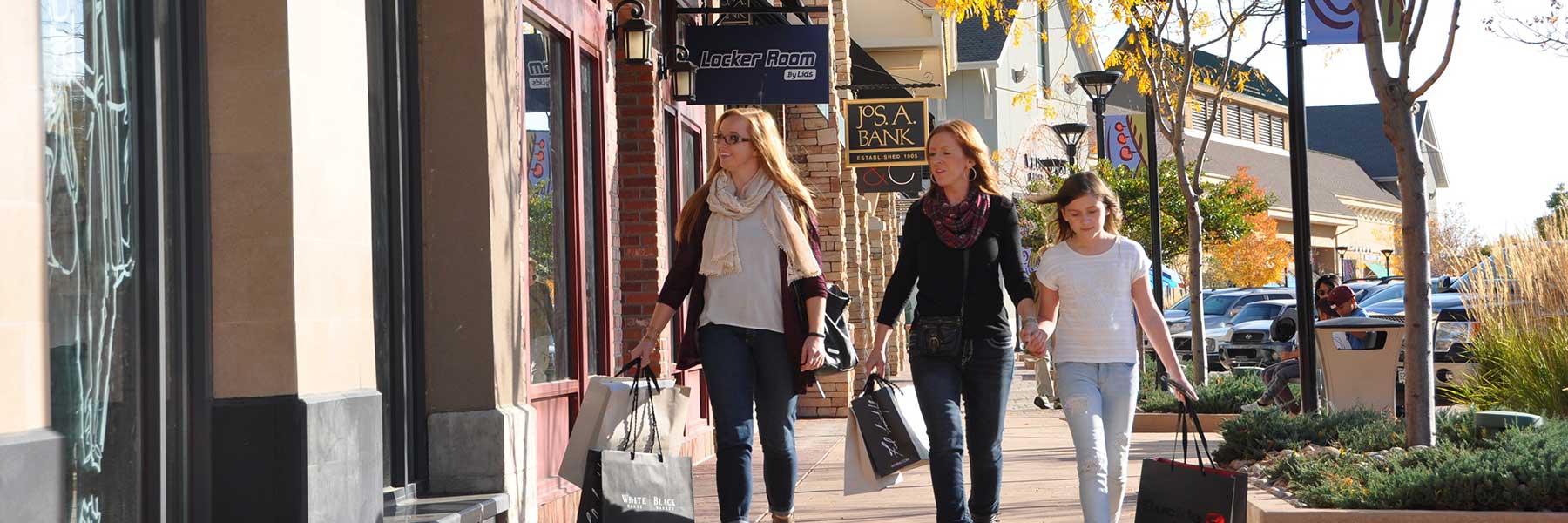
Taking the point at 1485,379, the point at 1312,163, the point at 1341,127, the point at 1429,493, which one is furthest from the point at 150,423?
the point at 1341,127

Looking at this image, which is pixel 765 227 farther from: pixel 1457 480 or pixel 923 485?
pixel 923 485

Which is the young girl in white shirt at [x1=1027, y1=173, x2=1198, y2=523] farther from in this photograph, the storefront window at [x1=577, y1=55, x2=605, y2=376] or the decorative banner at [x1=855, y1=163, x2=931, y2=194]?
the decorative banner at [x1=855, y1=163, x2=931, y2=194]

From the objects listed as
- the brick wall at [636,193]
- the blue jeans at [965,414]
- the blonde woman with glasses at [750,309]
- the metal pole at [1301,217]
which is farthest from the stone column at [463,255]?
the metal pole at [1301,217]

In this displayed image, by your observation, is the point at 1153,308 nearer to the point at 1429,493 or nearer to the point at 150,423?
the point at 1429,493

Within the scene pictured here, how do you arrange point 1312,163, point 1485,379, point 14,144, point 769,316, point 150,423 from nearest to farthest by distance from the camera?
point 14,144
point 150,423
point 769,316
point 1485,379
point 1312,163

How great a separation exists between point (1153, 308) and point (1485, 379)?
254 inches

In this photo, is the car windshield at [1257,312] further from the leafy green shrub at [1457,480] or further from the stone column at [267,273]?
the stone column at [267,273]

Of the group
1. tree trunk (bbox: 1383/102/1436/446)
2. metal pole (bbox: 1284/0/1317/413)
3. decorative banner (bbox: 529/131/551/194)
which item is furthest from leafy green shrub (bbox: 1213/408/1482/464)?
decorative banner (bbox: 529/131/551/194)

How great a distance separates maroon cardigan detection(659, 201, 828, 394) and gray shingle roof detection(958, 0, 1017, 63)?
53.8 meters

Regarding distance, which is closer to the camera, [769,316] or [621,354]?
[769,316]

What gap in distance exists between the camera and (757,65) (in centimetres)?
1180

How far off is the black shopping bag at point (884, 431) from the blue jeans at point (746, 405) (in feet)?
0.91

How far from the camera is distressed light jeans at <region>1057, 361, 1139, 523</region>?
240 inches

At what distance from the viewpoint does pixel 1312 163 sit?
3915 inches
